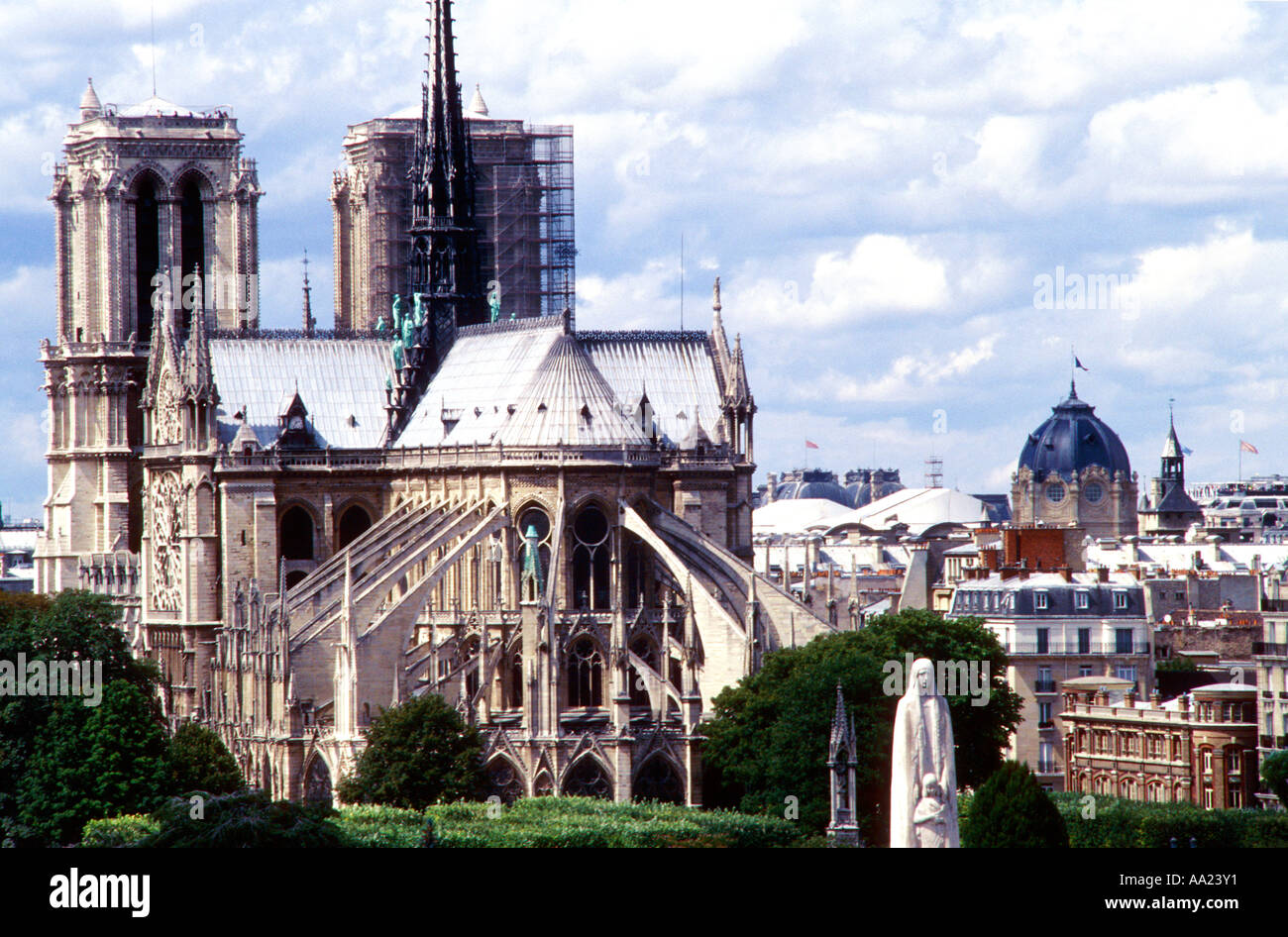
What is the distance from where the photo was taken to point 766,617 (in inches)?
4532

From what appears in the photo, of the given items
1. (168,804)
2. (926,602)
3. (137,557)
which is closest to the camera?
(168,804)

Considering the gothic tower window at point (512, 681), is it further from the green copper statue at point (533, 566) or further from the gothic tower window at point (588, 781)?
the gothic tower window at point (588, 781)

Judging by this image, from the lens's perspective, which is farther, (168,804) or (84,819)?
(84,819)

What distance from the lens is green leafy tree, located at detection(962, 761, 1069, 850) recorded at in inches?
3098

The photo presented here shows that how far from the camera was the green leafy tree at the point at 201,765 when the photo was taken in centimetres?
10206

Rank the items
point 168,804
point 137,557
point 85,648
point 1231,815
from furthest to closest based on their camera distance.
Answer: point 137,557 → point 85,648 → point 1231,815 → point 168,804

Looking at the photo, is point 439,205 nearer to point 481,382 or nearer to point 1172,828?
point 481,382

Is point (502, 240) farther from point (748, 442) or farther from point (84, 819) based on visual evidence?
point (84, 819)

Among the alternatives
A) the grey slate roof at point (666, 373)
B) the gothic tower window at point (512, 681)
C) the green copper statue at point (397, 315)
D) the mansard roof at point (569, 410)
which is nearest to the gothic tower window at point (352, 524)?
the green copper statue at point (397, 315)

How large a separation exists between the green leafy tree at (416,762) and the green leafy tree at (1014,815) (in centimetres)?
2688

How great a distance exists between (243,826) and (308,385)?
61068mm

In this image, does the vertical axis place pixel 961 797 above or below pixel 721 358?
below
